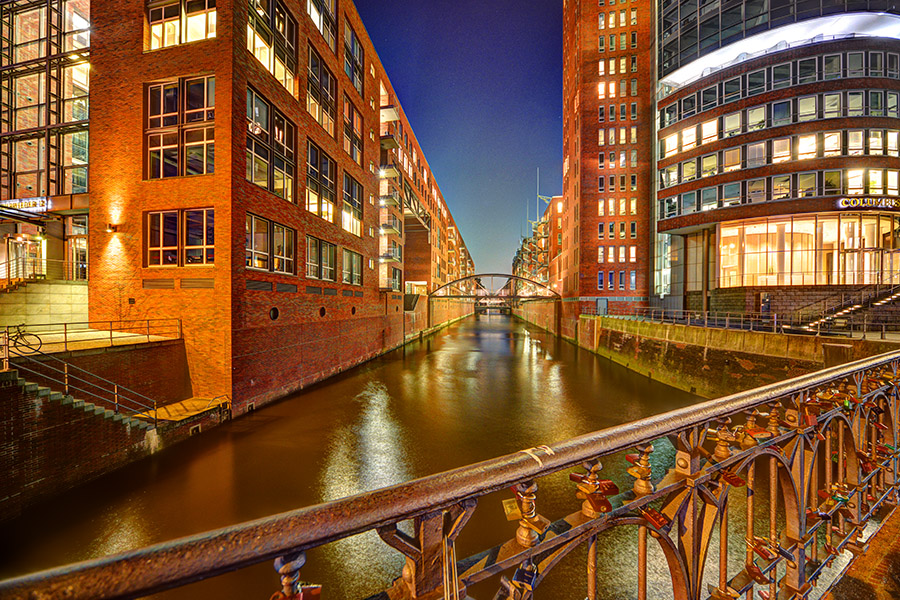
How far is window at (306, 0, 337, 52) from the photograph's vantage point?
19.2m

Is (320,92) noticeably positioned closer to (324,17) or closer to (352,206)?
(324,17)

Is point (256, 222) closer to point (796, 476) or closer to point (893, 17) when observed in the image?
point (796, 476)

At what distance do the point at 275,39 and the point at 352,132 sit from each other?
827 cm

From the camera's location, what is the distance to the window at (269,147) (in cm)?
1451

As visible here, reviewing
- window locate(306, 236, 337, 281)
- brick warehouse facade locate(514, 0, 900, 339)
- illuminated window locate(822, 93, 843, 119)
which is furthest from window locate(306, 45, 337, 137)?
illuminated window locate(822, 93, 843, 119)

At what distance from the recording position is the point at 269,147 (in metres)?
15.4

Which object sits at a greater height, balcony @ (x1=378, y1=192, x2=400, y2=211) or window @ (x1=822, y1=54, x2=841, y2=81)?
window @ (x1=822, y1=54, x2=841, y2=81)

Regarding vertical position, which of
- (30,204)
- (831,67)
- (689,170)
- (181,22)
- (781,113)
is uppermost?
(831,67)

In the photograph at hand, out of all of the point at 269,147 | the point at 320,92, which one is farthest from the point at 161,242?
the point at 320,92

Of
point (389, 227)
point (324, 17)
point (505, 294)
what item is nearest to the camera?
point (324, 17)

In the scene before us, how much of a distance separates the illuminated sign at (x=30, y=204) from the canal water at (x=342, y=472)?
13.3 metres

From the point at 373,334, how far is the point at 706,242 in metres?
27.9

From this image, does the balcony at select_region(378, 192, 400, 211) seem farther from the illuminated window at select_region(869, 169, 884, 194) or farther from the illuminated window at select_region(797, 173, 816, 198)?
the illuminated window at select_region(869, 169, 884, 194)

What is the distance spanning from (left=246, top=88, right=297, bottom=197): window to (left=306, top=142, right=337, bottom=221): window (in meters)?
1.45
